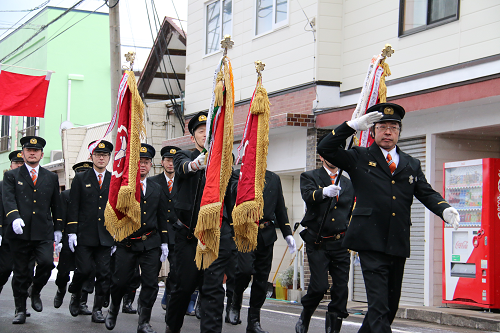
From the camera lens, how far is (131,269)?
26.1 ft

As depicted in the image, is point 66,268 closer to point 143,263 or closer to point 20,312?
point 20,312

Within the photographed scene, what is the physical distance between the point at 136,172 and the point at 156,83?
1455cm

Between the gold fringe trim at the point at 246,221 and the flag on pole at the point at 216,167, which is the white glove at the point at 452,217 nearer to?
the gold fringe trim at the point at 246,221

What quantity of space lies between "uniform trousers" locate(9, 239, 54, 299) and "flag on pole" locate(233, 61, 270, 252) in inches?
124

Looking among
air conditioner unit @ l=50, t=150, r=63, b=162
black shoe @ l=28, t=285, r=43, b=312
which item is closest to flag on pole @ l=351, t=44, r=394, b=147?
black shoe @ l=28, t=285, r=43, b=312

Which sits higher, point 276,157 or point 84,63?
point 84,63

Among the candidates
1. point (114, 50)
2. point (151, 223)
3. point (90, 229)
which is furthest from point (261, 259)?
point (114, 50)

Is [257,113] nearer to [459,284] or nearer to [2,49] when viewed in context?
[459,284]

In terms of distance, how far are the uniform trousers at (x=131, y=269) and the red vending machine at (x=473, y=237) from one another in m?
5.24

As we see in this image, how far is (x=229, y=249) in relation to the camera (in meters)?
6.36

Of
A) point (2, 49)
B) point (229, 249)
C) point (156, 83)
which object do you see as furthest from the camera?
point (2, 49)

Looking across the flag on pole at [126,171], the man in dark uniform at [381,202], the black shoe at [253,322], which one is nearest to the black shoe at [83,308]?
the flag on pole at [126,171]

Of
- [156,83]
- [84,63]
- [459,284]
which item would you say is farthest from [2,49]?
[459,284]

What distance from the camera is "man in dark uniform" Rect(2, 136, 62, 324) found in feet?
28.8
